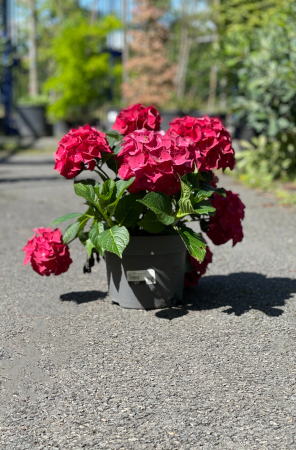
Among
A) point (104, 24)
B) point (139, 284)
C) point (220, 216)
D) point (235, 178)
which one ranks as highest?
point (104, 24)

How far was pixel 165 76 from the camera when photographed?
1727cm

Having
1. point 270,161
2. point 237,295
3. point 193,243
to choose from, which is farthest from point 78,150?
point 270,161

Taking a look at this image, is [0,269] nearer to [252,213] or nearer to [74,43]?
[252,213]

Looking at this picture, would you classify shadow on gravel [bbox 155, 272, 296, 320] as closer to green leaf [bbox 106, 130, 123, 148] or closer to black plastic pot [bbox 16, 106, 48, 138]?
green leaf [bbox 106, 130, 123, 148]

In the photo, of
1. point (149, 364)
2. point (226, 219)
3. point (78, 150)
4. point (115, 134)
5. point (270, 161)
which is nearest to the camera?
point (149, 364)

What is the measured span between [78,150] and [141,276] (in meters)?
0.72

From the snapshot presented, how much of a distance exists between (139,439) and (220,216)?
4.70 feet

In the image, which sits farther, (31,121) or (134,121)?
(31,121)

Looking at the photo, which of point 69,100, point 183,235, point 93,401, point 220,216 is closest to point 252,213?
point 220,216

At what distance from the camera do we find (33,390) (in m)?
2.10

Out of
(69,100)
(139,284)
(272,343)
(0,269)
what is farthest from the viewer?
(69,100)

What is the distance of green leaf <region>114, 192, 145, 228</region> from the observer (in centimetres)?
269

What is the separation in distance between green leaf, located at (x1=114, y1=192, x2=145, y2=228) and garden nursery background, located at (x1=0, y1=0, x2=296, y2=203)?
12.6ft

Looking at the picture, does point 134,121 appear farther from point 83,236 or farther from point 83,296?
point 83,296
